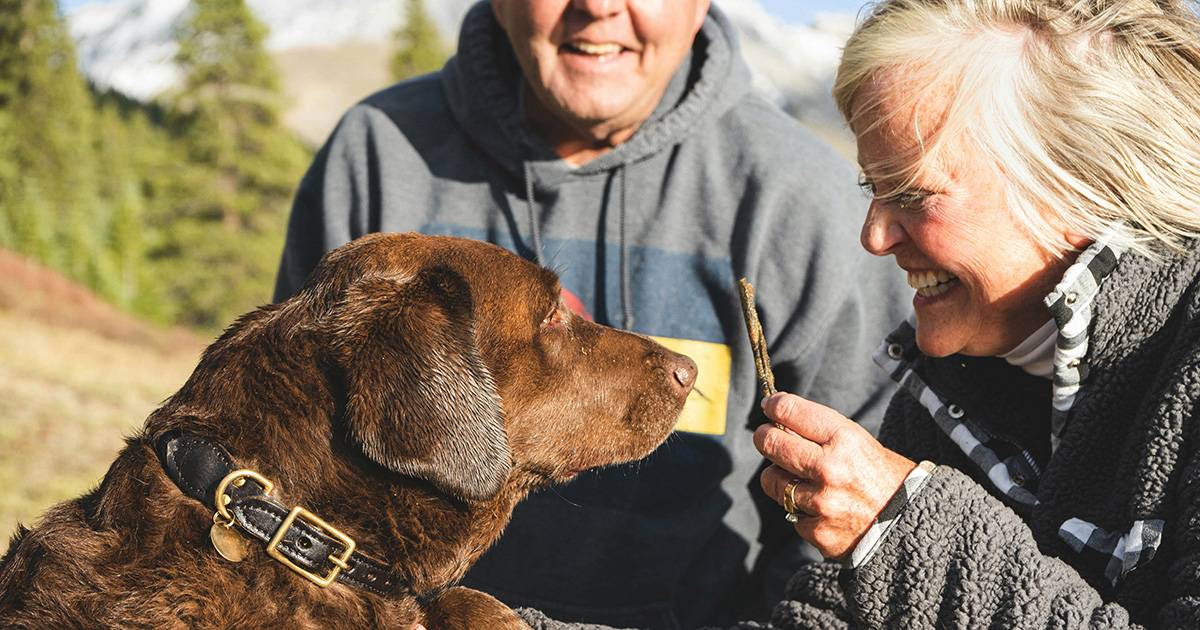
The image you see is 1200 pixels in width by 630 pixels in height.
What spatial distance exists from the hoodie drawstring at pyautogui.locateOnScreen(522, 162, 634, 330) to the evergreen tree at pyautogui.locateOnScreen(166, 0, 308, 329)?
1725 centimetres

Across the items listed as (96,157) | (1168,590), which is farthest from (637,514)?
(96,157)

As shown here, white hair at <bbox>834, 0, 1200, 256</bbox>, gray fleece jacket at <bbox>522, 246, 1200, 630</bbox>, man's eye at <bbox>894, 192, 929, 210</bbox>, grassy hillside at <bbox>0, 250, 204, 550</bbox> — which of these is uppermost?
white hair at <bbox>834, 0, 1200, 256</bbox>

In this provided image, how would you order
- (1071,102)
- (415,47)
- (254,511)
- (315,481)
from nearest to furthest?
1. (254,511)
2. (315,481)
3. (1071,102)
4. (415,47)

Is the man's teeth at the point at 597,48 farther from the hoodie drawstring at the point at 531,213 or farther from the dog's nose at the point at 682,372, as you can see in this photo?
the dog's nose at the point at 682,372

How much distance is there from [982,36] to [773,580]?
7.37 ft

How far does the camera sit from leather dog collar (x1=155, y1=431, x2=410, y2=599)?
8.20ft

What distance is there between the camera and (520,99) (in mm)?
4586

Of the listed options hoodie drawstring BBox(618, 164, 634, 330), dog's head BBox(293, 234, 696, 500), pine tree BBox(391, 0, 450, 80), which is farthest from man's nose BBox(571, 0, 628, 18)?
pine tree BBox(391, 0, 450, 80)

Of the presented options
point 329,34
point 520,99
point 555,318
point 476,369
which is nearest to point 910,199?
point 555,318

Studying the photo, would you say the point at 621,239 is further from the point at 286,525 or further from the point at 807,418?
the point at 286,525

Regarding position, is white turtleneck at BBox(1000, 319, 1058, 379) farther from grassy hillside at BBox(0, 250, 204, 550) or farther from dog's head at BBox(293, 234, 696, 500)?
grassy hillside at BBox(0, 250, 204, 550)

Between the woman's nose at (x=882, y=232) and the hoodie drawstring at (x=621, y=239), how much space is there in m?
1.31

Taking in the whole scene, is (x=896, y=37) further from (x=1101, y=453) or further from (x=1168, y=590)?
(x=1168, y=590)

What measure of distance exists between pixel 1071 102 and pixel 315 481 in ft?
6.95
